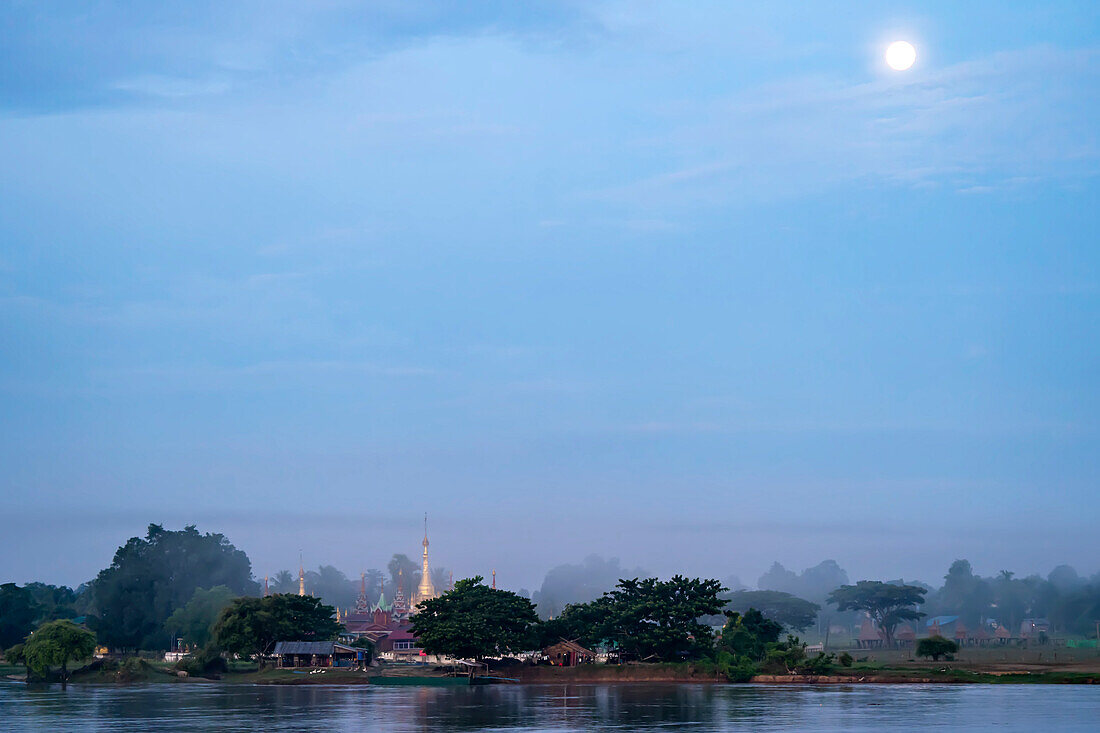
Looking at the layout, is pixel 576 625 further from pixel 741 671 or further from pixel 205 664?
Result: pixel 205 664

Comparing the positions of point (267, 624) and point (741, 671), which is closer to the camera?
point (741, 671)

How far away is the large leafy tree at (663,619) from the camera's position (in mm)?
94250

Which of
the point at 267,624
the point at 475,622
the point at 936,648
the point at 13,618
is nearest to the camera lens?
the point at 475,622

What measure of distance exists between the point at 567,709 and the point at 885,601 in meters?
119

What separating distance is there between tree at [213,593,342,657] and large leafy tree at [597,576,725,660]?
31.1 meters

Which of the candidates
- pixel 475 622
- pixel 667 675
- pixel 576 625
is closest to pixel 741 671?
pixel 667 675

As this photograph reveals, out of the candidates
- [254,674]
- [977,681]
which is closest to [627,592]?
[977,681]

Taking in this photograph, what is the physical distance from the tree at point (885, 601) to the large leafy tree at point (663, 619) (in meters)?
80.9

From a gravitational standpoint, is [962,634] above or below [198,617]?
below

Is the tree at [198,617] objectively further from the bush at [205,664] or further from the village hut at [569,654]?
the village hut at [569,654]

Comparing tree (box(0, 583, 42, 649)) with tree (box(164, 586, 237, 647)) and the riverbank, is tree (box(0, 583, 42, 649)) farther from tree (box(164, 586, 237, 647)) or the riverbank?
the riverbank

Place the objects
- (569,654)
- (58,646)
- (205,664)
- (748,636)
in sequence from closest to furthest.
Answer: (58,646)
(748,636)
(569,654)
(205,664)

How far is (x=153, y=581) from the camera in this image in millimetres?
143875

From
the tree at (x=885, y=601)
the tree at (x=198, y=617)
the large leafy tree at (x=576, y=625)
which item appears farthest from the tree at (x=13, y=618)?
the tree at (x=885, y=601)
